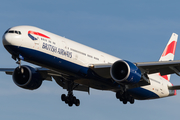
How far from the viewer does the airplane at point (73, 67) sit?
32.8 metres

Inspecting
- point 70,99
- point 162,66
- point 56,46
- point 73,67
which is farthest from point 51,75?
point 162,66

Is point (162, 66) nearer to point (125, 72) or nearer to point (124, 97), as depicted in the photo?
point (125, 72)

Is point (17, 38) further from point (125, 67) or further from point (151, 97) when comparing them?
point (151, 97)

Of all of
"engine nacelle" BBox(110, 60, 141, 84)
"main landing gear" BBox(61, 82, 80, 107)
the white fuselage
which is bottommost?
"main landing gear" BBox(61, 82, 80, 107)

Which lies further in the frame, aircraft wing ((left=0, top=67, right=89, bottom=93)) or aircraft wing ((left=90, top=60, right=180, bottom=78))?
aircraft wing ((left=0, top=67, right=89, bottom=93))

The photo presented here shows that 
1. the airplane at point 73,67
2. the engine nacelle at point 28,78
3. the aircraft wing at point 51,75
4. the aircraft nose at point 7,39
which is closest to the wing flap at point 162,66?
the airplane at point 73,67

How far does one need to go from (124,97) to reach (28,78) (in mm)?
10592

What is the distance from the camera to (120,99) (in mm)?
42812

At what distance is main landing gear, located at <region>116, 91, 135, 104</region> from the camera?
1604 inches

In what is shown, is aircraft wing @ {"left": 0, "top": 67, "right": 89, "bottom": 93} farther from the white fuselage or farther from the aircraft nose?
the aircraft nose

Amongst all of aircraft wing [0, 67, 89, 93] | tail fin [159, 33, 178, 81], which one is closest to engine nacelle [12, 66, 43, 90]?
aircraft wing [0, 67, 89, 93]

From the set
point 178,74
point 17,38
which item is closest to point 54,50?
point 17,38

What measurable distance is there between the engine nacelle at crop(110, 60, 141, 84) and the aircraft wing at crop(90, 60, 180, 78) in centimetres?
89

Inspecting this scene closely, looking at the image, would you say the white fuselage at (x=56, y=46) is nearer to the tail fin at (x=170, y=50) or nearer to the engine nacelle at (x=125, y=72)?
the engine nacelle at (x=125, y=72)
